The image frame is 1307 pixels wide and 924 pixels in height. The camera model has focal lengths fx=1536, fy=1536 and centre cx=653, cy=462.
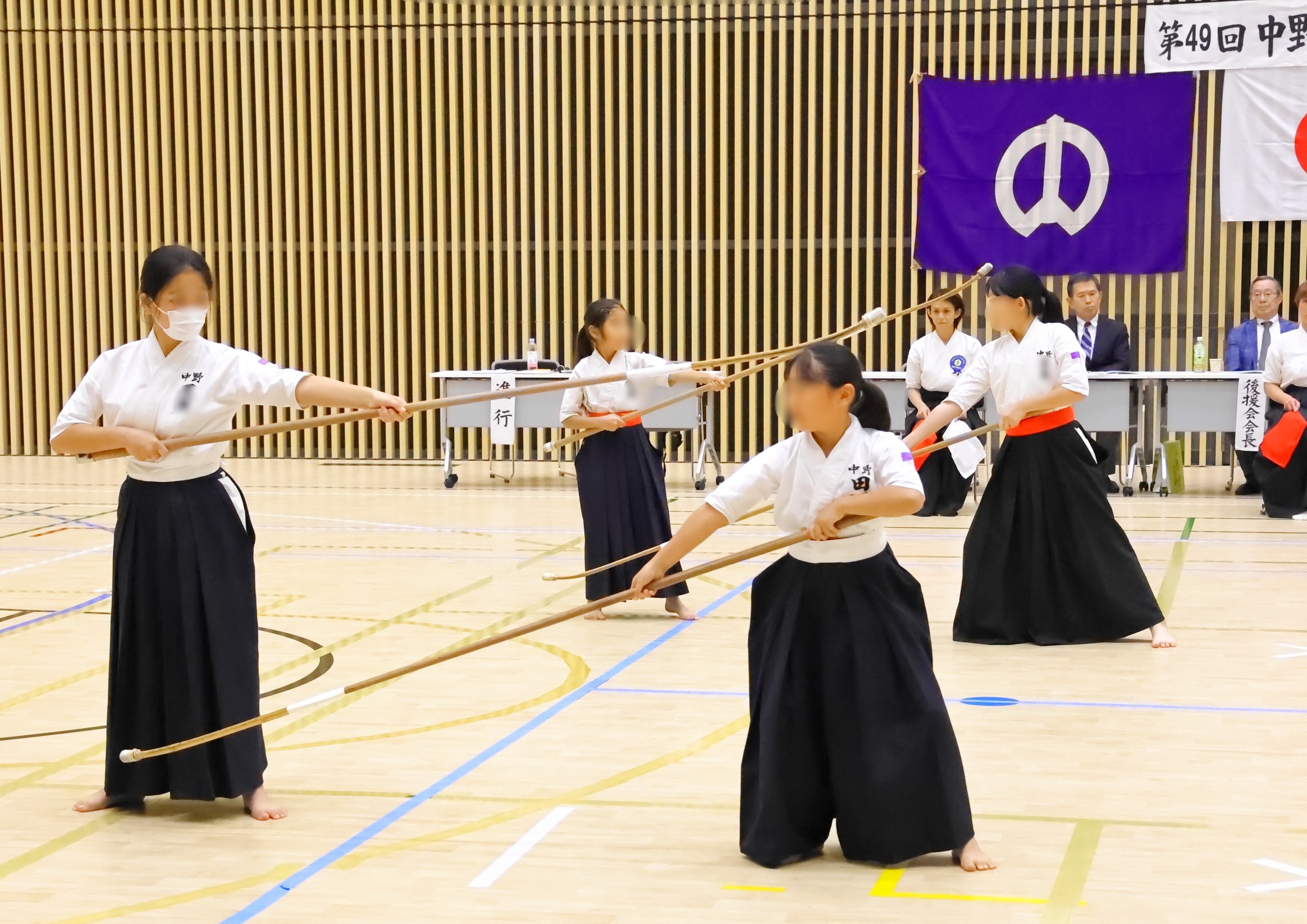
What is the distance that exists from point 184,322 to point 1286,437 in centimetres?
785

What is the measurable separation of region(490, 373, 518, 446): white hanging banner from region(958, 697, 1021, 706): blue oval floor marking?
6615 millimetres

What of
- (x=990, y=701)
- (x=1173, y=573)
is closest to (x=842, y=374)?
(x=990, y=701)

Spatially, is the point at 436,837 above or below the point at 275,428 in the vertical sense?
below

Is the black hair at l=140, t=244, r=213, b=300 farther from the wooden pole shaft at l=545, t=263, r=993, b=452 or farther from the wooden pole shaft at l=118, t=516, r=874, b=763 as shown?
the wooden pole shaft at l=545, t=263, r=993, b=452

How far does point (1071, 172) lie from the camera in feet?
38.6

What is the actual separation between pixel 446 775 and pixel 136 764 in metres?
0.84

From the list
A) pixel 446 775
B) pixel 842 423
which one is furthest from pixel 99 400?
pixel 842 423

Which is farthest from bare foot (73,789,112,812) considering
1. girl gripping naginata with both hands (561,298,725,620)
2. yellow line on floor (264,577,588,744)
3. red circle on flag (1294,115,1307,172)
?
red circle on flag (1294,115,1307,172)

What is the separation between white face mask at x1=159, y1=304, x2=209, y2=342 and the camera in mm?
3873

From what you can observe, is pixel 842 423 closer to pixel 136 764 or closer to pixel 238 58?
pixel 136 764

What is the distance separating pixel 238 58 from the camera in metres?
13.7

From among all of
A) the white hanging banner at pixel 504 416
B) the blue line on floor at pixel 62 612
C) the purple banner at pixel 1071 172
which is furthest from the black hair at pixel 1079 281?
the blue line on floor at pixel 62 612

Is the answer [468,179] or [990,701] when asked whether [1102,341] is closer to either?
[468,179]

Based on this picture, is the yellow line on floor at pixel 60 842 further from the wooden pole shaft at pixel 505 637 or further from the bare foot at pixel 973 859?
the bare foot at pixel 973 859
